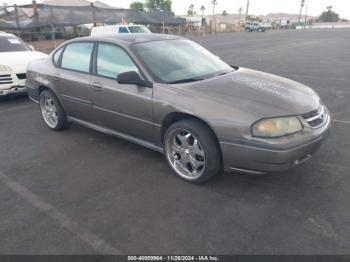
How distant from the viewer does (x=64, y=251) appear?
8.29 feet

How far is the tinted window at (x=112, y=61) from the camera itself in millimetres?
3842

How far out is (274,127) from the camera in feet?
9.65

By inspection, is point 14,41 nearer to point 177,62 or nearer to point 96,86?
point 96,86

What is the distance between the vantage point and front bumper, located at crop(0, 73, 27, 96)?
267 inches

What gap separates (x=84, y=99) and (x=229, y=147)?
2.34 m

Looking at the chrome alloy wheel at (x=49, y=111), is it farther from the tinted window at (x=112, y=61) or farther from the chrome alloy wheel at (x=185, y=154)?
the chrome alloy wheel at (x=185, y=154)

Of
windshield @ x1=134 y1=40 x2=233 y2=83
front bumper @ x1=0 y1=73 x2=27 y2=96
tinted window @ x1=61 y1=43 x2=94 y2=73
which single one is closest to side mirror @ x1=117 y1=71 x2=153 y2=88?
windshield @ x1=134 y1=40 x2=233 y2=83

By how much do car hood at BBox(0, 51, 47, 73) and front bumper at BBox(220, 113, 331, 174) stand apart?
5732 mm

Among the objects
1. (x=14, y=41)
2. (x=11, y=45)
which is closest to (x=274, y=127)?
(x=11, y=45)

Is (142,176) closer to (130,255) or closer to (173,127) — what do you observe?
(173,127)

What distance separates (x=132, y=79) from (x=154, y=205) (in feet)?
4.64

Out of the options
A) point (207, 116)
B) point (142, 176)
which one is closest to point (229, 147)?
point (207, 116)

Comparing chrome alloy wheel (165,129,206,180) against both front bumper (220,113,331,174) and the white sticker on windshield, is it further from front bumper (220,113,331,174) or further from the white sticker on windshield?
the white sticker on windshield

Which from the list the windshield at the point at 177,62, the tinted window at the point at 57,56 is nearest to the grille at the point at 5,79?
the tinted window at the point at 57,56
